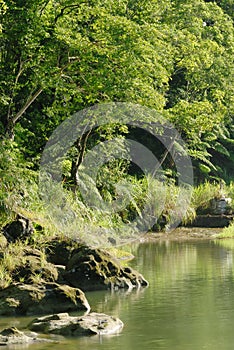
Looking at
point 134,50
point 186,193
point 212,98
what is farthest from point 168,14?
point 134,50

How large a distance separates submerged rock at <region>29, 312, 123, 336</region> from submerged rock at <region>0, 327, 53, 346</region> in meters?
0.37

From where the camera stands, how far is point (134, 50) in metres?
22.0

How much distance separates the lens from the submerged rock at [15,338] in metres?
→ 11.3

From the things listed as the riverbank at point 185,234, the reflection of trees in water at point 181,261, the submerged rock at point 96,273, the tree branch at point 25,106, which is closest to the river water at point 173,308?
the reflection of trees in water at point 181,261

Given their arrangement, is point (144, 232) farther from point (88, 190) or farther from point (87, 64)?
point (87, 64)

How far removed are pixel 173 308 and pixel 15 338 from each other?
339 centimetres

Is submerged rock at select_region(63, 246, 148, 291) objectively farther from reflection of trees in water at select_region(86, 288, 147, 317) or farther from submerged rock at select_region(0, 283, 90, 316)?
submerged rock at select_region(0, 283, 90, 316)

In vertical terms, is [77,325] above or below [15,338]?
above

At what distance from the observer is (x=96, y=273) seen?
53.2ft

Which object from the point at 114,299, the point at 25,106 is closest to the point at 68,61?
the point at 25,106

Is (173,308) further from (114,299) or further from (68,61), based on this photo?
(68,61)

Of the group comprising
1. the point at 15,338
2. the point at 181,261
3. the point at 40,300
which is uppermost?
the point at 181,261

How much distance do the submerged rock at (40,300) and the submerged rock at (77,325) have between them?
117 cm

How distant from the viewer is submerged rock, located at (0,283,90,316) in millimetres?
13633
